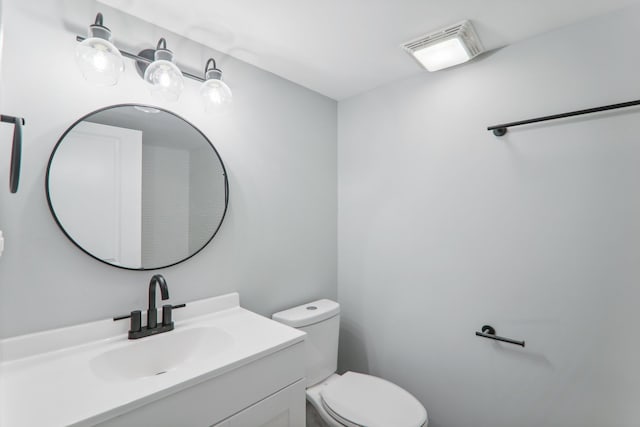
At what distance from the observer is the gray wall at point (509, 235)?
50.9 inches

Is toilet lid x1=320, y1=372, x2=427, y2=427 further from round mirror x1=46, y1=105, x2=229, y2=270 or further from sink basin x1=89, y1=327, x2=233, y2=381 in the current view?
round mirror x1=46, y1=105, x2=229, y2=270

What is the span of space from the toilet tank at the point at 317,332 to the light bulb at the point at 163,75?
1.25 m

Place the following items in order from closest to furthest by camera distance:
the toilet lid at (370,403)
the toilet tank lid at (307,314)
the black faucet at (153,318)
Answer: the black faucet at (153,318)
the toilet lid at (370,403)
the toilet tank lid at (307,314)

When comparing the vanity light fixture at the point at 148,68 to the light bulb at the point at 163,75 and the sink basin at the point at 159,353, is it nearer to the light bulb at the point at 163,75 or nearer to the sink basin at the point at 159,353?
the light bulb at the point at 163,75

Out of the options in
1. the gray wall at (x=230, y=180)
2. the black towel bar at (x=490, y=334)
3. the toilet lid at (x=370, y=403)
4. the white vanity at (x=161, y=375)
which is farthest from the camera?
the black towel bar at (x=490, y=334)

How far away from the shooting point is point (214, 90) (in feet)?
4.72

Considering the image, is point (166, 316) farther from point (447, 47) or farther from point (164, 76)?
point (447, 47)

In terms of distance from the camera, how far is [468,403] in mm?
1650

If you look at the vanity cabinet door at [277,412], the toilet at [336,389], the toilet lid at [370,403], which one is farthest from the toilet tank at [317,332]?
the vanity cabinet door at [277,412]

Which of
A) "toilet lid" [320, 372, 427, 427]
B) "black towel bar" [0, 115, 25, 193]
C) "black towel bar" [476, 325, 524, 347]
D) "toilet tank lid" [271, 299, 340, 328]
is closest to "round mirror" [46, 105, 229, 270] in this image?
"black towel bar" [0, 115, 25, 193]

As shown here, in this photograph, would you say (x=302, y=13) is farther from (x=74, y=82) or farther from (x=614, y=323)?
(x=614, y=323)

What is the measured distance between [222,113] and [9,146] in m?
0.83

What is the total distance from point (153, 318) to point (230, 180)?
0.74m

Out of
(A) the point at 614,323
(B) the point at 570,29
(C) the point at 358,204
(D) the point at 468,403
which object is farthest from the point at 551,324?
(B) the point at 570,29
